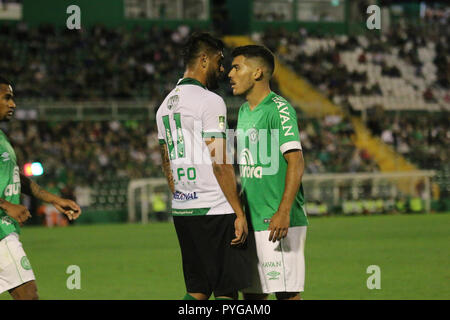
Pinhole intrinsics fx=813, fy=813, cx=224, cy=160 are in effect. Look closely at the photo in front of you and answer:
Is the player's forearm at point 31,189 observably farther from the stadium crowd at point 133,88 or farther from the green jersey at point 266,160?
the stadium crowd at point 133,88

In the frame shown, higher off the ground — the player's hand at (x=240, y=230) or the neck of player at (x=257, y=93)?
the neck of player at (x=257, y=93)

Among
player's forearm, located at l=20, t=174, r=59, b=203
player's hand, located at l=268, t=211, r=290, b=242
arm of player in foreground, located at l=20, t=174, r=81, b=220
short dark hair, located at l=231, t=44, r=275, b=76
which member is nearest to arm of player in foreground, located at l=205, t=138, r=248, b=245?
player's hand, located at l=268, t=211, r=290, b=242

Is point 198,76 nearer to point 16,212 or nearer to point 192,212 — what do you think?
A: point 192,212

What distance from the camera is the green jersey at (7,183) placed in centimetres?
612

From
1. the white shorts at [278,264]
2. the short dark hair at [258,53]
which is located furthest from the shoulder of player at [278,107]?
the white shorts at [278,264]

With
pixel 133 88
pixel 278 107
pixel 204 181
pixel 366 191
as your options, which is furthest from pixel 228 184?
pixel 133 88

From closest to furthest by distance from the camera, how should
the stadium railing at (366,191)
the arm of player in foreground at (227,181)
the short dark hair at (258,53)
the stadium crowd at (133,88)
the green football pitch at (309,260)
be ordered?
1. the arm of player in foreground at (227,181)
2. the short dark hair at (258,53)
3. the green football pitch at (309,260)
4. the stadium crowd at (133,88)
5. the stadium railing at (366,191)

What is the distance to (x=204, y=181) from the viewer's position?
593 centimetres

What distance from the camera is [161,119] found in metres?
6.07

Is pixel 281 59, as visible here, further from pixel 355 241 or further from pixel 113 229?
pixel 355 241

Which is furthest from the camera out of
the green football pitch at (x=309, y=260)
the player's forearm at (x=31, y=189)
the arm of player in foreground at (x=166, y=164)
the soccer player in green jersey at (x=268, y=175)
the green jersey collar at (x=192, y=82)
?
the green football pitch at (x=309, y=260)

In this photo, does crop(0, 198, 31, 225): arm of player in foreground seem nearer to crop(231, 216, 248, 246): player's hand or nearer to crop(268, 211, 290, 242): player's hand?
crop(231, 216, 248, 246): player's hand
